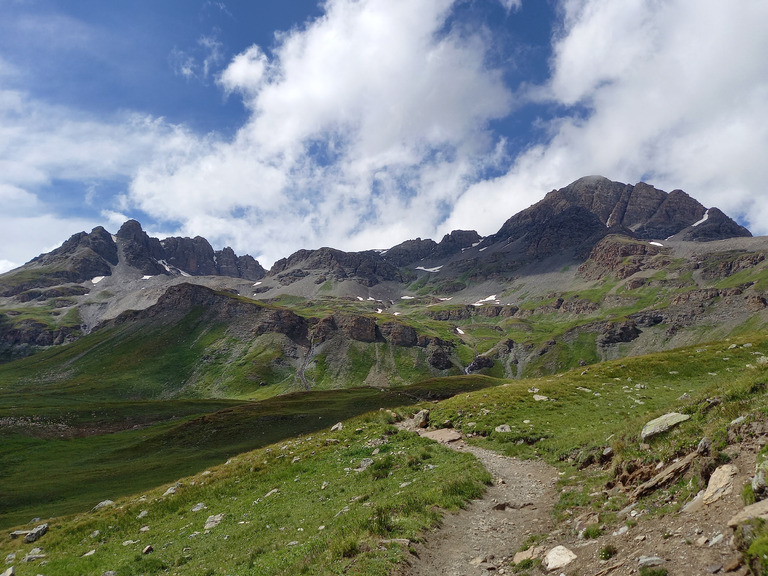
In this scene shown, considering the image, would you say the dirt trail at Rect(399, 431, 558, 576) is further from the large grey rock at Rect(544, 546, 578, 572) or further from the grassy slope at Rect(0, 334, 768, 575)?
the large grey rock at Rect(544, 546, 578, 572)

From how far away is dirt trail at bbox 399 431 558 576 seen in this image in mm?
14242

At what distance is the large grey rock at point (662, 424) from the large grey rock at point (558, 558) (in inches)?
340

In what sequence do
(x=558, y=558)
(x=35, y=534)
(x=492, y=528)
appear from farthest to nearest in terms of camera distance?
(x=35, y=534), (x=492, y=528), (x=558, y=558)

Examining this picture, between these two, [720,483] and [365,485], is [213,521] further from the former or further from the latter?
[720,483]

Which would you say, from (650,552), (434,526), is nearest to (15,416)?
(434,526)

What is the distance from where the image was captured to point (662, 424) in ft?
62.5

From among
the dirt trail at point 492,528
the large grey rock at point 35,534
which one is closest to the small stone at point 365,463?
the dirt trail at point 492,528

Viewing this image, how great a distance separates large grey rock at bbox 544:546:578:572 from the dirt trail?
1.54 metres

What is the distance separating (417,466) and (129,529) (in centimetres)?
1950

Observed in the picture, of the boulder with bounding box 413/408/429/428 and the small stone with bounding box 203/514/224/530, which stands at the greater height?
the boulder with bounding box 413/408/429/428

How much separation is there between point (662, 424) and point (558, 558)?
9.84 metres

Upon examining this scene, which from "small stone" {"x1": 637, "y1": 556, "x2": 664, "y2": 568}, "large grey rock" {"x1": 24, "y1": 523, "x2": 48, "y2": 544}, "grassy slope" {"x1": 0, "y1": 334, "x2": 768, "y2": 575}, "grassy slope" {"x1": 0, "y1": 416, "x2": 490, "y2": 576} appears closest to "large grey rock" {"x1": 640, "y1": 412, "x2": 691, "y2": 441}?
"grassy slope" {"x1": 0, "y1": 334, "x2": 768, "y2": 575}

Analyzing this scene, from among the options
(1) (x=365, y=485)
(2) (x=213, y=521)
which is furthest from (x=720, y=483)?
(2) (x=213, y=521)

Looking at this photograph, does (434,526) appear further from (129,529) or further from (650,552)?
(129,529)
